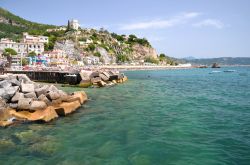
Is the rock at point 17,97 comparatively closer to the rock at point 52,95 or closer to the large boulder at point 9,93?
the large boulder at point 9,93

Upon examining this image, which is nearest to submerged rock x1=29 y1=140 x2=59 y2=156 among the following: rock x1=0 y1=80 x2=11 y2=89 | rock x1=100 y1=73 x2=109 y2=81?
rock x1=0 y1=80 x2=11 y2=89

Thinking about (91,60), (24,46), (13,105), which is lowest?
(13,105)

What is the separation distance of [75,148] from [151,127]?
20.8 ft

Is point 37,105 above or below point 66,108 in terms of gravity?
above

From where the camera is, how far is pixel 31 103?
2186cm

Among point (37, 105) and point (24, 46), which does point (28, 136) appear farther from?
point (24, 46)

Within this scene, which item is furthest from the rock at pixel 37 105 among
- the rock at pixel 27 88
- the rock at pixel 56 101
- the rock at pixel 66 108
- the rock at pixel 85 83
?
the rock at pixel 85 83

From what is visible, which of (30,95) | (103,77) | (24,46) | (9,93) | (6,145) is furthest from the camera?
(24,46)

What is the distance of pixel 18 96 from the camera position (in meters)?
23.2

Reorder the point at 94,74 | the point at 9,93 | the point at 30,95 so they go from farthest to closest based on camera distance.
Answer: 1. the point at 94,74
2. the point at 30,95
3. the point at 9,93

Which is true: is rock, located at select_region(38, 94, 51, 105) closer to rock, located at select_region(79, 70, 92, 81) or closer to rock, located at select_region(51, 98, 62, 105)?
rock, located at select_region(51, 98, 62, 105)

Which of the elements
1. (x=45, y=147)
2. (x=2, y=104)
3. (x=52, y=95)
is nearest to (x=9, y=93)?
(x=2, y=104)

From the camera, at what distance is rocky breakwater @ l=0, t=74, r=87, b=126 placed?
20.3 meters

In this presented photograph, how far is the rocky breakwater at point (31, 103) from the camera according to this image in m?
20.3
